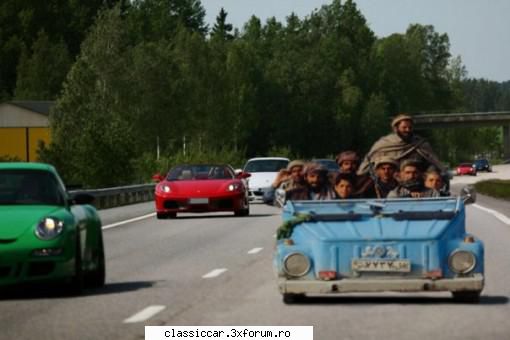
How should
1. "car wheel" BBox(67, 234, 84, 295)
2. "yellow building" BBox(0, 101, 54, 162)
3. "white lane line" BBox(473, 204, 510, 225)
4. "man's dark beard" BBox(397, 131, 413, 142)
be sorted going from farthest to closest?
"yellow building" BBox(0, 101, 54, 162)
"white lane line" BBox(473, 204, 510, 225)
"man's dark beard" BBox(397, 131, 413, 142)
"car wheel" BBox(67, 234, 84, 295)

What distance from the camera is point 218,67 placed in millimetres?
116188

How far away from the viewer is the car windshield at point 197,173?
35000 mm

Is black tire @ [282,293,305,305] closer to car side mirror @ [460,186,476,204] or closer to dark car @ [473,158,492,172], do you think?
car side mirror @ [460,186,476,204]

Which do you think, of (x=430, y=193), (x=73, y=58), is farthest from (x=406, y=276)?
(x=73, y=58)

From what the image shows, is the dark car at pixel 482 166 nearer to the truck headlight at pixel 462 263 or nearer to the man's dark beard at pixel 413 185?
the man's dark beard at pixel 413 185

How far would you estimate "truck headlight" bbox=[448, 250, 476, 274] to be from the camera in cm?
1290

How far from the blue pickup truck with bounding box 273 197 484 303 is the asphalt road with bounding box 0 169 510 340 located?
0.19 m

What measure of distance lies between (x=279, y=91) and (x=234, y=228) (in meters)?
117

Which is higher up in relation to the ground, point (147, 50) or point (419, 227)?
point (147, 50)

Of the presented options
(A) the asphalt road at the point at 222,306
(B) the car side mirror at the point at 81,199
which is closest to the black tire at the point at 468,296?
(A) the asphalt road at the point at 222,306

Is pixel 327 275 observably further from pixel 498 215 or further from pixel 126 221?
pixel 498 215

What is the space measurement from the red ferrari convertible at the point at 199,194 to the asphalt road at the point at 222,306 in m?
12.8

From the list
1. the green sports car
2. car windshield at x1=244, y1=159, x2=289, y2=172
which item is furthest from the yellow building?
the green sports car

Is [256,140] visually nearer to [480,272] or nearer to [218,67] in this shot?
[218,67]
